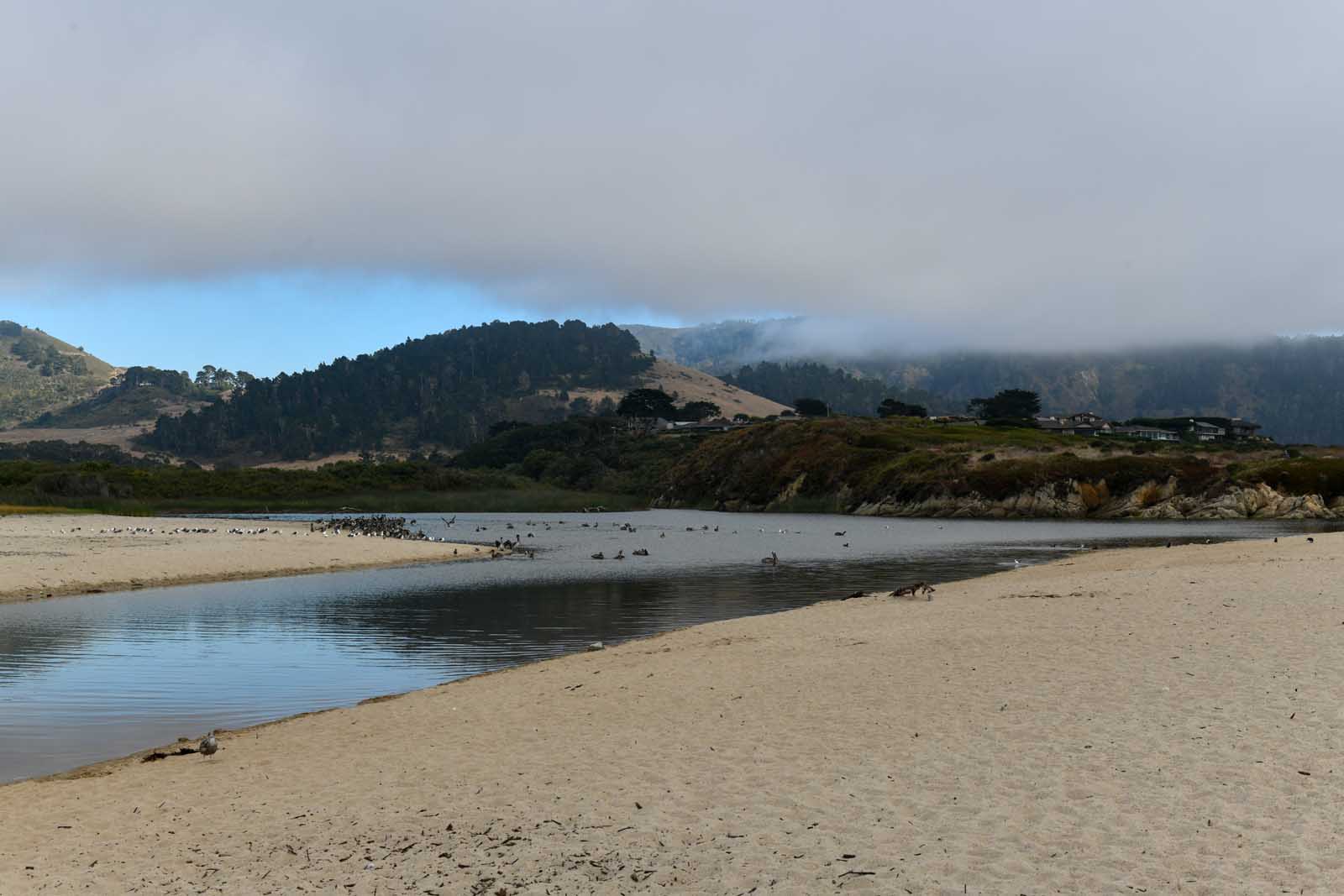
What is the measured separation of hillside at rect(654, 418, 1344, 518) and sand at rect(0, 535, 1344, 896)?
8195cm

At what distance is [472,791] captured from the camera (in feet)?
35.4

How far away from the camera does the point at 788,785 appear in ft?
33.4

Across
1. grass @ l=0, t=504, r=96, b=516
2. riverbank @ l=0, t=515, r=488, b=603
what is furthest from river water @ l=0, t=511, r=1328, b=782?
grass @ l=0, t=504, r=96, b=516

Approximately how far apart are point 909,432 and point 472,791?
131059mm

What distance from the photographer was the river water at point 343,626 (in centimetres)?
1662

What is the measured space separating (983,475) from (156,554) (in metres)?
84.4

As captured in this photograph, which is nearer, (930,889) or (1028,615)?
(930,889)

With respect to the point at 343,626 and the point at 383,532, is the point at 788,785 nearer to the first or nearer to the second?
the point at 343,626

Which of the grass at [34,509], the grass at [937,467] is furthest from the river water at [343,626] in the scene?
the grass at [937,467]

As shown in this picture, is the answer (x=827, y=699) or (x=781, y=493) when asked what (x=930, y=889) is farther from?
(x=781, y=493)

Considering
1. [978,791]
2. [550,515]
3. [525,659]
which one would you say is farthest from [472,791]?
[550,515]

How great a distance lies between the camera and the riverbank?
34000 millimetres

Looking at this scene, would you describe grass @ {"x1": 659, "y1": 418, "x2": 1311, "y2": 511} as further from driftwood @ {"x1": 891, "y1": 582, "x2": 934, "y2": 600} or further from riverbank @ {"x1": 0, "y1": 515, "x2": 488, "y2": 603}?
driftwood @ {"x1": 891, "y1": 582, "x2": 934, "y2": 600}

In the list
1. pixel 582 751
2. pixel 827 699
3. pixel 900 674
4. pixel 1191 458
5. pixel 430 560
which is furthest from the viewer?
pixel 1191 458
